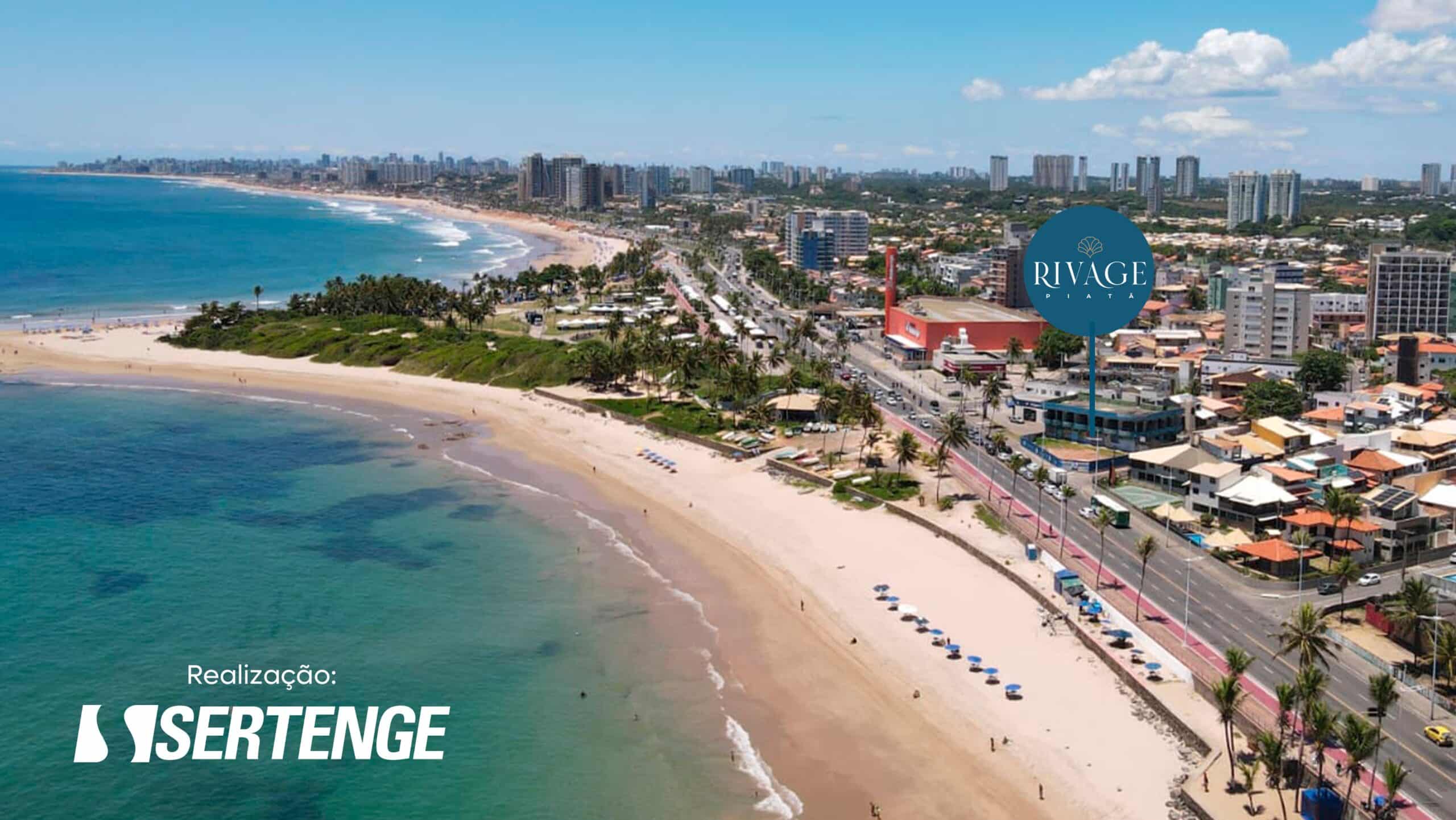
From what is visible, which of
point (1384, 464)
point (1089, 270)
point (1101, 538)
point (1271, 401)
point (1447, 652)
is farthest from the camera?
point (1271, 401)

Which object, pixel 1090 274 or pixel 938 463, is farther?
pixel 1090 274

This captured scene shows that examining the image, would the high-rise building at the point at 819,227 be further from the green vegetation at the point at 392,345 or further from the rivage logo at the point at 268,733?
the rivage logo at the point at 268,733

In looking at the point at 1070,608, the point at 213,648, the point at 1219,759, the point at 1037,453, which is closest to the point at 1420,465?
the point at 1037,453

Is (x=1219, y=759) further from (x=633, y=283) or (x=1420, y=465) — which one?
(x=633, y=283)

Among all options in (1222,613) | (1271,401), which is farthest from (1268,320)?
(1222,613)

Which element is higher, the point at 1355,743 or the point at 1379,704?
the point at 1355,743

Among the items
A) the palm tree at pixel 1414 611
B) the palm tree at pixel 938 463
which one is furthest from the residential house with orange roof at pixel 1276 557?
the palm tree at pixel 938 463

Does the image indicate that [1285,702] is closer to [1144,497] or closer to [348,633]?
[1144,497]
